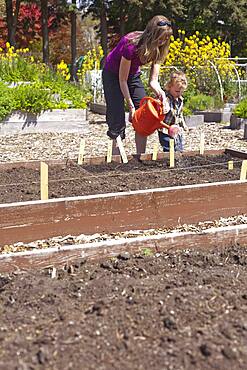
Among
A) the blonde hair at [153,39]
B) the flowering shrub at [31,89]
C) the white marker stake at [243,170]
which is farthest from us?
the flowering shrub at [31,89]

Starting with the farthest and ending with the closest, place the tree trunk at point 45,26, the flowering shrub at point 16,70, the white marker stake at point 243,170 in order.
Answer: the tree trunk at point 45,26, the flowering shrub at point 16,70, the white marker stake at point 243,170

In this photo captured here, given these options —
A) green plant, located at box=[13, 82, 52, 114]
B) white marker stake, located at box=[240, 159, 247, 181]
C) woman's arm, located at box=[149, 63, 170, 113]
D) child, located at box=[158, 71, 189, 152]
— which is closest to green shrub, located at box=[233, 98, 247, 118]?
green plant, located at box=[13, 82, 52, 114]

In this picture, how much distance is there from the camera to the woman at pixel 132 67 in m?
4.62

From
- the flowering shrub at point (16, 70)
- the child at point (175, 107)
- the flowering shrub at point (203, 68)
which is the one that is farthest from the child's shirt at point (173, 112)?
the flowering shrub at point (203, 68)

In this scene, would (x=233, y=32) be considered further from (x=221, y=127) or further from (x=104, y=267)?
(x=104, y=267)

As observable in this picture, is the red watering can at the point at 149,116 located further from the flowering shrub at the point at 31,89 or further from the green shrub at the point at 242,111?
the green shrub at the point at 242,111

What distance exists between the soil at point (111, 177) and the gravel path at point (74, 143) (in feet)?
5.50

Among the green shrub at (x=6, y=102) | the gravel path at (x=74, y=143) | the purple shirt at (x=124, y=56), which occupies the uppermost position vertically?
the purple shirt at (x=124, y=56)

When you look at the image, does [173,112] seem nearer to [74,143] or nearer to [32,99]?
[74,143]

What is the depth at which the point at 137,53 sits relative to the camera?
4762 millimetres

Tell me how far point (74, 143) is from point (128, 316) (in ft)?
18.8

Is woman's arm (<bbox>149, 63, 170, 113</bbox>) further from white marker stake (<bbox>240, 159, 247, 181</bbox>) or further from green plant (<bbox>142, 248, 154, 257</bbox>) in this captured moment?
green plant (<bbox>142, 248, 154, 257</bbox>)

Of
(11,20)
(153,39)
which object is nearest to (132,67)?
(153,39)

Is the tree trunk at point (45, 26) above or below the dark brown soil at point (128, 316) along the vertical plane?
above
